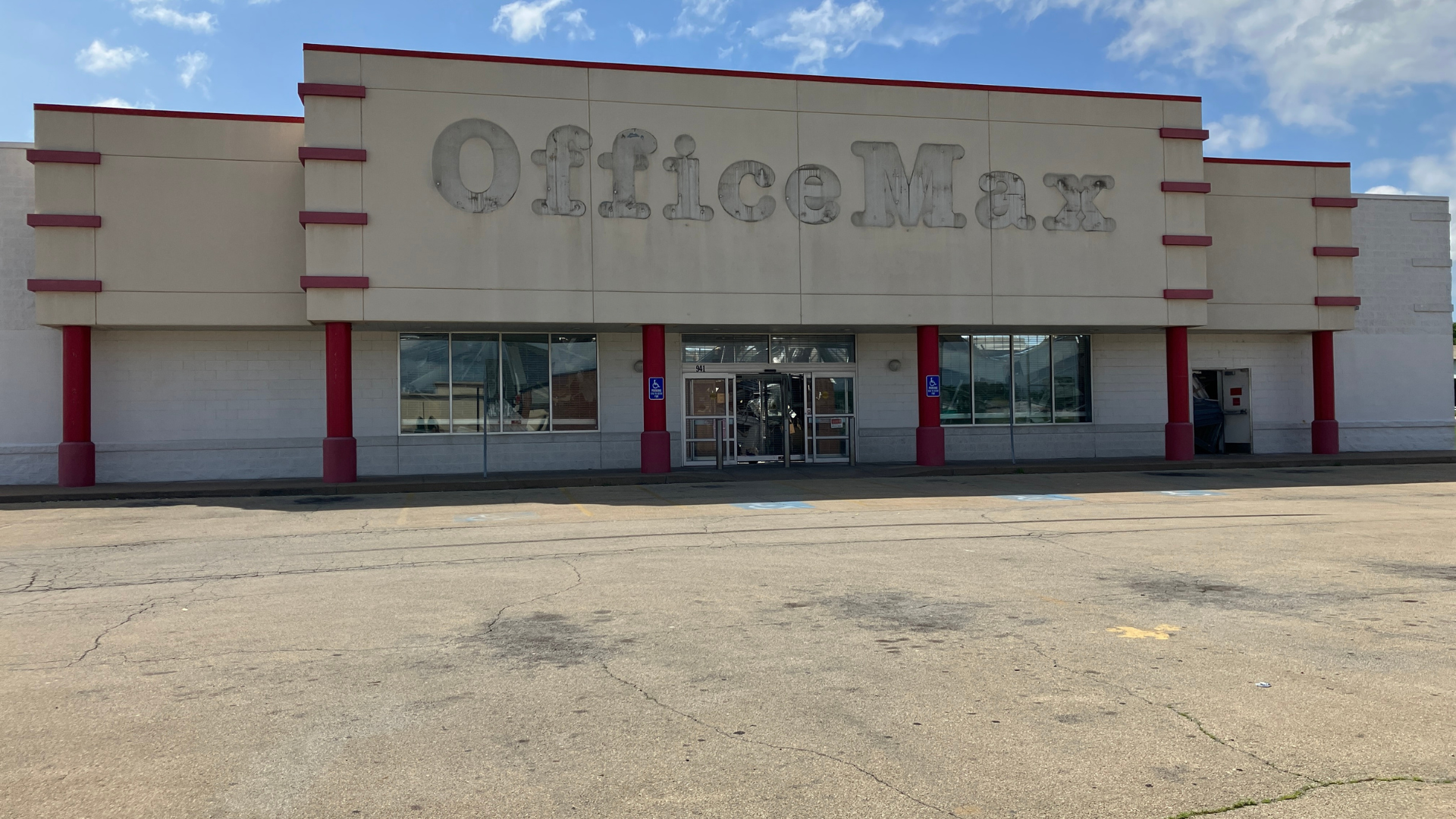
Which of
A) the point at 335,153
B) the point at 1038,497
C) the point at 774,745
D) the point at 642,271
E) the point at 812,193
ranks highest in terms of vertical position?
the point at 335,153

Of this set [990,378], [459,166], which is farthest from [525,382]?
[990,378]

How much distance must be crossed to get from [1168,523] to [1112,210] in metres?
13.4

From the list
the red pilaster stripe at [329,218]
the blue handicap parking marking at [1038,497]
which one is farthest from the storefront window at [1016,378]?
the red pilaster stripe at [329,218]

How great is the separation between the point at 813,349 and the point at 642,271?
547 centimetres

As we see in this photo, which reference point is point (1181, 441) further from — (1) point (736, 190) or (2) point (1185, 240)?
(1) point (736, 190)

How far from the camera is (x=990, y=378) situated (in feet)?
88.2

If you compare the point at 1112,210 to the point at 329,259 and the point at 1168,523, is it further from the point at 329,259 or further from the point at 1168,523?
the point at 329,259

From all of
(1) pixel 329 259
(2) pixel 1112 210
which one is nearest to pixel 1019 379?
(2) pixel 1112 210

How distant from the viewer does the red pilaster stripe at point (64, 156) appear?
68.3 ft

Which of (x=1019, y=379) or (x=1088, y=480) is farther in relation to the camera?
(x=1019, y=379)

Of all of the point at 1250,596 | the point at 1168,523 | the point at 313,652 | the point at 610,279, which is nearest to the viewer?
the point at 313,652

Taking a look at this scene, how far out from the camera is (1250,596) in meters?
8.30

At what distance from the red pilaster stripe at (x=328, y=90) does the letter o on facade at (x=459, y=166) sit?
1.80m

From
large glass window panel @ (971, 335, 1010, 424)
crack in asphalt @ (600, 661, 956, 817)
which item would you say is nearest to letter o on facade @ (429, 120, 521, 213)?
large glass window panel @ (971, 335, 1010, 424)
